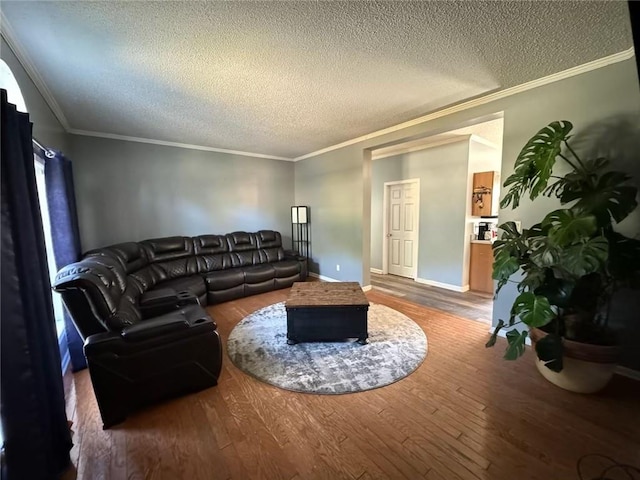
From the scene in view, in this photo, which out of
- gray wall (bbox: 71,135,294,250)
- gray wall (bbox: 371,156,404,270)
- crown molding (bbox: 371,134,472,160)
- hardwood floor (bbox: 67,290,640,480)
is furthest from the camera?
gray wall (bbox: 371,156,404,270)

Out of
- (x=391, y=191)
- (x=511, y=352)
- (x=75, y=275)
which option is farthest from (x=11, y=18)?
(x=391, y=191)

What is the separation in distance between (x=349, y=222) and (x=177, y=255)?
3040mm

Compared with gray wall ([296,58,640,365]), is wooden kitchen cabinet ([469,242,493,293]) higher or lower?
lower

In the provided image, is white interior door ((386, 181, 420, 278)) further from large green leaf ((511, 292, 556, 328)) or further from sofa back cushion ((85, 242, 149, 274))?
sofa back cushion ((85, 242, 149, 274))

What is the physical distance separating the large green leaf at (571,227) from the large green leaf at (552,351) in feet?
2.42

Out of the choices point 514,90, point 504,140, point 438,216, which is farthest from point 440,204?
point 514,90

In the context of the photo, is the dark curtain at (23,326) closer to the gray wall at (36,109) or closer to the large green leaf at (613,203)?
the gray wall at (36,109)

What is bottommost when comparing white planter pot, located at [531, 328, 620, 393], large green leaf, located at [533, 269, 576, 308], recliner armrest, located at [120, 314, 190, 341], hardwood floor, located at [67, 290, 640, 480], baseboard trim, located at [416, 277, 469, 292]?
hardwood floor, located at [67, 290, 640, 480]

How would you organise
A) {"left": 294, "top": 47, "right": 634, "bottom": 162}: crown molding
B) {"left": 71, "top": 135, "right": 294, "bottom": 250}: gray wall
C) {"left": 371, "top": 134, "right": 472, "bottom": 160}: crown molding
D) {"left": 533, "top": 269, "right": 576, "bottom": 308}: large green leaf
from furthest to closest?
{"left": 371, "top": 134, "right": 472, "bottom": 160}: crown molding
{"left": 71, "top": 135, "right": 294, "bottom": 250}: gray wall
{"left": 294, "top": 47, "right": 634, "bottom": 162}: crown molding
{"left": 533, "top": 269, "right": 576, "bottom": 308}: large green leaf

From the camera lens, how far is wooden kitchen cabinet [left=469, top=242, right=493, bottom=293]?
441 centimetres

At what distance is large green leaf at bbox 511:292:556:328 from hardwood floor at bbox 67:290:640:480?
67 cm

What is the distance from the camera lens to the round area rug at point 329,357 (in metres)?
2.19

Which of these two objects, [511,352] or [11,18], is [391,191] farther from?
[11,18]

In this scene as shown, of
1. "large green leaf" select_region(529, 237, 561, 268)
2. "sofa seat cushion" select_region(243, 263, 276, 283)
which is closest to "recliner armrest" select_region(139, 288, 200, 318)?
"sofa seat cushion" select_region(243, 263, 276, 283)
